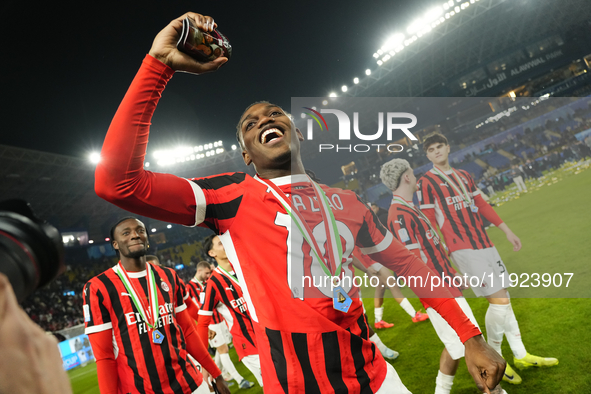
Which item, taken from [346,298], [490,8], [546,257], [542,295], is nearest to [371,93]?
[490,8]

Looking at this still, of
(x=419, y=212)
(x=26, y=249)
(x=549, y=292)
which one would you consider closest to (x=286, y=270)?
(x=26, y=249)

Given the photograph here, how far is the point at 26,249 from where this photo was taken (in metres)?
0.52

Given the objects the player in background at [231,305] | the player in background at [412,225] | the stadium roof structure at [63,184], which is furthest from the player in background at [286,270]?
the stadium roof structure at [63,184]

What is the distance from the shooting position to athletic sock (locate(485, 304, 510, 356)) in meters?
3.36

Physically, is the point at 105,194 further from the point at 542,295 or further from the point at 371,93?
the point at 371,93

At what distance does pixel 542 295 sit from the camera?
16.3ft

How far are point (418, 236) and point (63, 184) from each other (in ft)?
78.8

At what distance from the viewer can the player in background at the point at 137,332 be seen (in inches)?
110

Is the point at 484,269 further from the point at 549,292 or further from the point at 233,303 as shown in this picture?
the point at 233,303

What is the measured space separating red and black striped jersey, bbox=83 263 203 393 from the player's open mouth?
2036 millimetres

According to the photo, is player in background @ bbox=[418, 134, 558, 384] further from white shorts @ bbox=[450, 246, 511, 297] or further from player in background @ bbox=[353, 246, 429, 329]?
player in background @ bbox=[353, 246, 429, 329]

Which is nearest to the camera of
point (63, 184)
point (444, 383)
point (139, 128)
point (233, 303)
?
point (139, 128)

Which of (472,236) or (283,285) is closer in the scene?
(283,285)

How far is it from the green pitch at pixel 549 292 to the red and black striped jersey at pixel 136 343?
252cm
